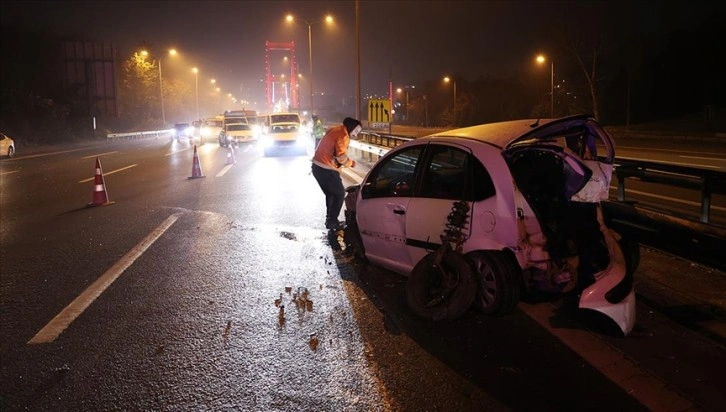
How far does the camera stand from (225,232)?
9.34 metres

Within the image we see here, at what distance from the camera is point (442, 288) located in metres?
5.21

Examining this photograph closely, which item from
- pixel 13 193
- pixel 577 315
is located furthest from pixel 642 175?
pixel 13 193

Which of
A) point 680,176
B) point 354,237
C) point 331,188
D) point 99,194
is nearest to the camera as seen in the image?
point 680,176

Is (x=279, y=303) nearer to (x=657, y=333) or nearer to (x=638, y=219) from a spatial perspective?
(x=657, y=333)

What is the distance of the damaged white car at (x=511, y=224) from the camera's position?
15.9 feet

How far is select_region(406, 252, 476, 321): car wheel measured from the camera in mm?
4973

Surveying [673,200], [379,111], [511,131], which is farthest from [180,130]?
[511,131]

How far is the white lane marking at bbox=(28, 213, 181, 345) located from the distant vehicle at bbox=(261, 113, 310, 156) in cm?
2038

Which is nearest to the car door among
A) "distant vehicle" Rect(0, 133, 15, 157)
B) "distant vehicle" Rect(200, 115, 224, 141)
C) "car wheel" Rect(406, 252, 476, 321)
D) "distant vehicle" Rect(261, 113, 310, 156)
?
"car wheel" Rect(406, 252, 476, 321)

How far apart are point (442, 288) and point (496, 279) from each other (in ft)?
1.62

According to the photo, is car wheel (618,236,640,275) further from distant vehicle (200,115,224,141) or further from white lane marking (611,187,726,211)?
distant vehicle (200,115,224,141)

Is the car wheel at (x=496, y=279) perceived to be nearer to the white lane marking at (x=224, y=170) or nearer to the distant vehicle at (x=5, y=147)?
the white lane marking at (x=224, y=170)

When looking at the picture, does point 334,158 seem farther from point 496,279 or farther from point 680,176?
point 680,176

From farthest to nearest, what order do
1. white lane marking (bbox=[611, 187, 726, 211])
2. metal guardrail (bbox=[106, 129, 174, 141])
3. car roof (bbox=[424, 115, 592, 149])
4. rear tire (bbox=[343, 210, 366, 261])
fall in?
metal guardrail (bbox=[106, 129, 174, 141]) → white lane marking (bbox=[611, 187, 726, 211]) → rear tire (bbox=[343, 210, 366, 261]) → car roof (bbox=[424, 115, 592, 149])
